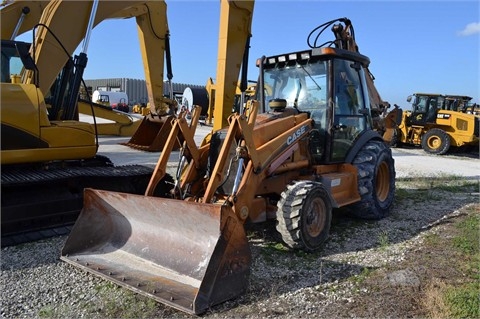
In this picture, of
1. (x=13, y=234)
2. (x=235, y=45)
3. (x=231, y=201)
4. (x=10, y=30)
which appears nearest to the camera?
(x=231, y=201)

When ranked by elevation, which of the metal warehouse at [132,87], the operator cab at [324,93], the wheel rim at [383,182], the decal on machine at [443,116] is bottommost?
the wheel rim at [383,182]

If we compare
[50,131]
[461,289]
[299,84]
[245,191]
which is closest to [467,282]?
[461,289]

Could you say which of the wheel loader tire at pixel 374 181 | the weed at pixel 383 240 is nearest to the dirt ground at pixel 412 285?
the weed at pixel 383 240

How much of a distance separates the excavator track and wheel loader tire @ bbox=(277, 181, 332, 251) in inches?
97.1

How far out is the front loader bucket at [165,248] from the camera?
343 centimetres

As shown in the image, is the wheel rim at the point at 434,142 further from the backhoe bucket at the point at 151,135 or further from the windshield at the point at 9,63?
the windshield at the point at 9,63

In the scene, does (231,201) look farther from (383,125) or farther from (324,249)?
(383,125)

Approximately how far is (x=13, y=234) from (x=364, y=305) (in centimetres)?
386

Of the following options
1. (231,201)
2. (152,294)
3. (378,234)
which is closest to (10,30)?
(231,201)

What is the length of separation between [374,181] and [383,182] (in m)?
0.68

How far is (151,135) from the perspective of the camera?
10.4 meters

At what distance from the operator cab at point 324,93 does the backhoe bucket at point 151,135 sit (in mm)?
4159

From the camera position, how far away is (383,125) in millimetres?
7152

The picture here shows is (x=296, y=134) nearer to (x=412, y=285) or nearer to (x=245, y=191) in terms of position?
(x=245, y=191)
